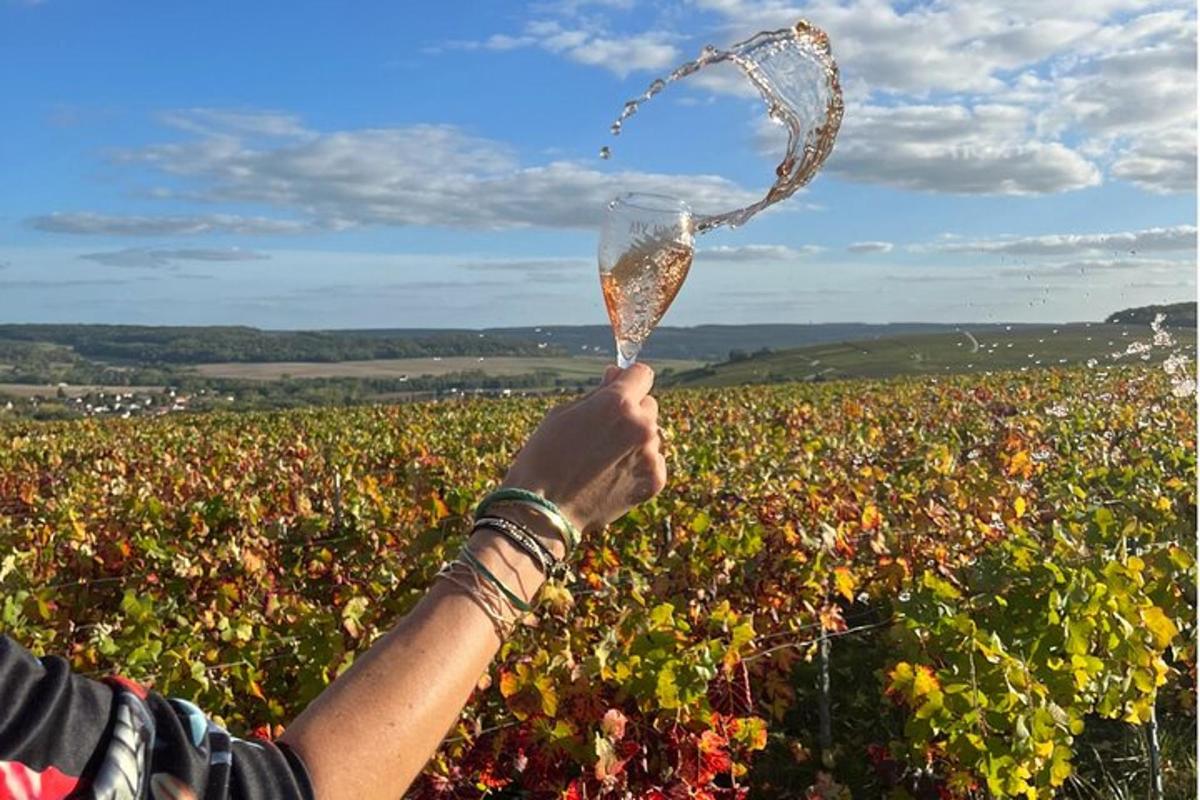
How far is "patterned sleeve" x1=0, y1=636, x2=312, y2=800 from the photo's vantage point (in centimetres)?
110

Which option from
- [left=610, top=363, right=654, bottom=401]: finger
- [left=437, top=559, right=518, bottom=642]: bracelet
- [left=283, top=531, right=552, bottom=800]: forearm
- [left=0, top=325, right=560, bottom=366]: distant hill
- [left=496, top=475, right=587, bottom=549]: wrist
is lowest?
[left=283, top=531, right=552, bottom=800]: forearm

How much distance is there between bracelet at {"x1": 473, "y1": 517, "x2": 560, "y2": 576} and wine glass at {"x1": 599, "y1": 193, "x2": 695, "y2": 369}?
35cm

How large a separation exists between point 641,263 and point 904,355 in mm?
62884

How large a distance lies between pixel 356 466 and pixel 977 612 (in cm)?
747

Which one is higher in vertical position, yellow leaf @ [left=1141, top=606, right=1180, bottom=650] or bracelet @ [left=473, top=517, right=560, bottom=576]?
bracelet @ [left=473, top=517, right=560, bottom=576]

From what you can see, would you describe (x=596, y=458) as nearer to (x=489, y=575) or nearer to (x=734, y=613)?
(x=489, y=575)

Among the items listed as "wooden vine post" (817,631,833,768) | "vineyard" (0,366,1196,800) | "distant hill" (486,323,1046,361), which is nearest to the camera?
"vineyard" (0,366,1196,800)

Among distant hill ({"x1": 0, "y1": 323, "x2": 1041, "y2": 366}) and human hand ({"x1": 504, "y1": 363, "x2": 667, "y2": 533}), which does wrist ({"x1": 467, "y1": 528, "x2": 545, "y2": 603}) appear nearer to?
human hand ({"x1": 504, "y1": 363, "x2": 667, "y2": 533})

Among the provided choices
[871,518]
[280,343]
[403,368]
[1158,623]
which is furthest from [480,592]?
[280,343]

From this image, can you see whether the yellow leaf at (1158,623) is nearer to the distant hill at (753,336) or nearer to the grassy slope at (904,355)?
the grassy slope at (904,355)

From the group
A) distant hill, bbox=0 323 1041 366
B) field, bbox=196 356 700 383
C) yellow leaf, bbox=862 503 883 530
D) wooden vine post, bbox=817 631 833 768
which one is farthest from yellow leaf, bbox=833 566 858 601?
distant hill, bbox=0 323 1041 366

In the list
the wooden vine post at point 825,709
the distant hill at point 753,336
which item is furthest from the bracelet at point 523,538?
the distant hill at point 753,336

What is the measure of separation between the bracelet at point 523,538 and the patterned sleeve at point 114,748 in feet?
1.15

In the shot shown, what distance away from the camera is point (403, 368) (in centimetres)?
6850
